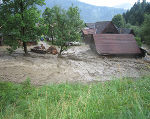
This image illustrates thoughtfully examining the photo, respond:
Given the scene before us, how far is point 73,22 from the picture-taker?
20969 mm

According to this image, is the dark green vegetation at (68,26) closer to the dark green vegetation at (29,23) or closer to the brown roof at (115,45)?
the dark green vegetation at (29,23)

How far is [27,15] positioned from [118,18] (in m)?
52.7

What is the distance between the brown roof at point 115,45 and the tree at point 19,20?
11.1 m

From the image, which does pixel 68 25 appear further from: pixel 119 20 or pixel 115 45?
pixel 119 20

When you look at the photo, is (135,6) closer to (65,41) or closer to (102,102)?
(65,41)

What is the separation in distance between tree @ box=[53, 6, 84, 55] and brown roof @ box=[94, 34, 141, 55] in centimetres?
473

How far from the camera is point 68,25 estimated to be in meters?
21.1

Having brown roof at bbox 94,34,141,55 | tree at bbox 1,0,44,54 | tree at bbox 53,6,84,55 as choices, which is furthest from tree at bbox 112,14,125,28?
tree at bbox 1,0,44,54

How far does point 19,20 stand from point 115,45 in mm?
16218

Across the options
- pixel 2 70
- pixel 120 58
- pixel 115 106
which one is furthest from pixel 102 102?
pixel 120 58

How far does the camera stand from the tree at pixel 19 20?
19047 mm

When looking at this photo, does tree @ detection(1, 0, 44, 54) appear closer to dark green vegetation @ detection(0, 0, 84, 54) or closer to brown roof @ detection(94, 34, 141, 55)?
dark green vegetation @ detection(0, 0, 84, 54)

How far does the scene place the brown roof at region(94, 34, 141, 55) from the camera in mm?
22875

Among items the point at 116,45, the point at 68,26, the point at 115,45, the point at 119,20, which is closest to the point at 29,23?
the point at 68,26
